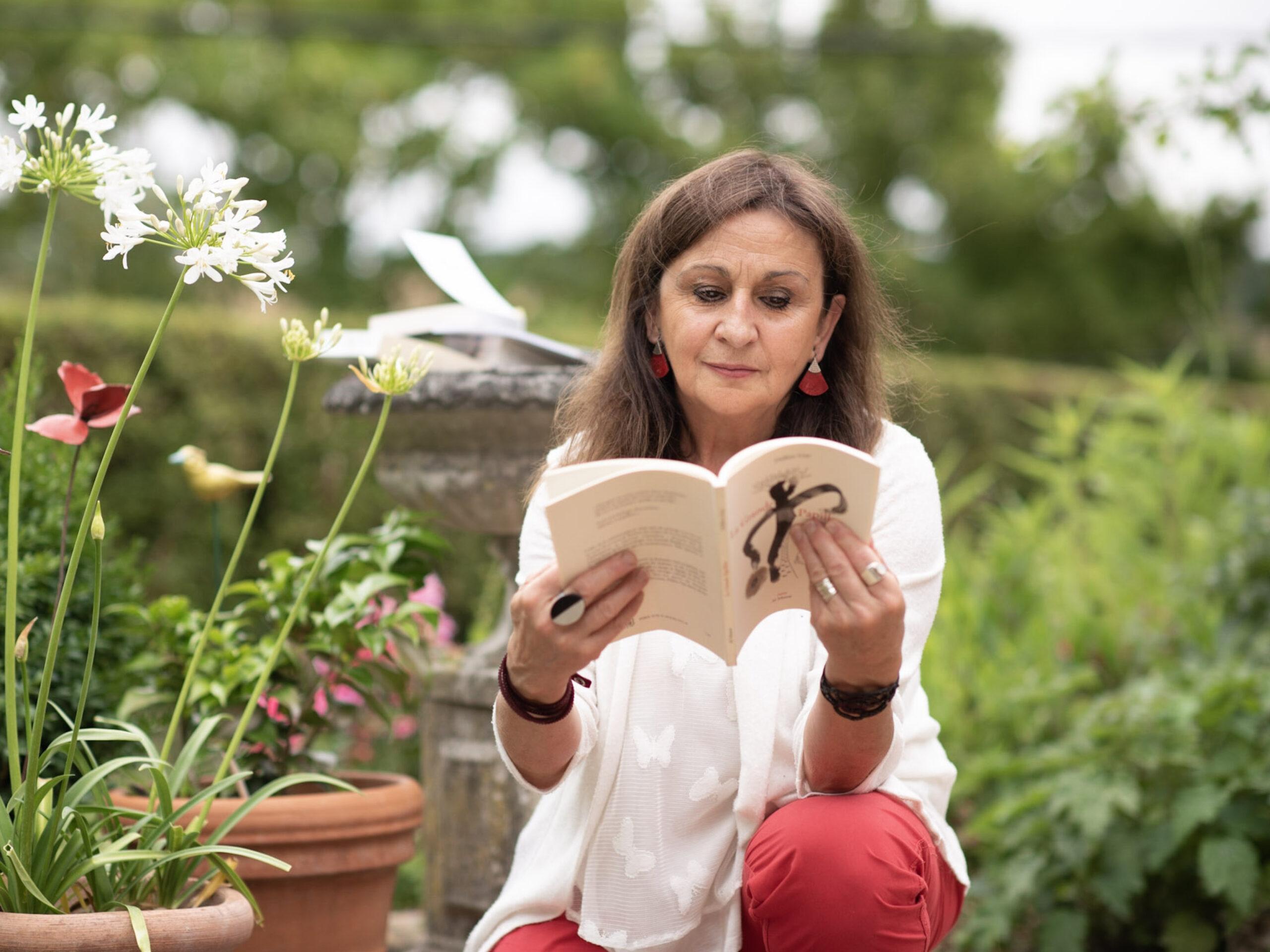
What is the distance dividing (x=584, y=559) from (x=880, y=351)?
88 cm

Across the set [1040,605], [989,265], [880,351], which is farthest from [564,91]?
[880,351]

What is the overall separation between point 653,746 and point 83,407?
0.97 m

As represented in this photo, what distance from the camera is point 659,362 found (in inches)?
80.0

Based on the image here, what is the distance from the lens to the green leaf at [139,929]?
1424 millimetres

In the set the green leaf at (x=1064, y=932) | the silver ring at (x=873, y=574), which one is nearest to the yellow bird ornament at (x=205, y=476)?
the silver ring at (x=873, y=574)

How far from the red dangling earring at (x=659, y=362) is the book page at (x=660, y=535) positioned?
0.64 m

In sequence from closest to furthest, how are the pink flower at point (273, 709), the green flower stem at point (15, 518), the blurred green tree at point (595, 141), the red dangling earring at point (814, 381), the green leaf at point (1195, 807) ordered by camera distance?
the green flower stem at point (15, 518), the red dangling earring at point (814, 381), the pink flower at point (273, 709), the green leaf at point (1195, 807), the blurred green tree at point (595, 141)

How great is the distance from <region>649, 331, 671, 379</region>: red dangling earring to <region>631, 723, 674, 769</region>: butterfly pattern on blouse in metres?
0.59

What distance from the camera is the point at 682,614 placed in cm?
148

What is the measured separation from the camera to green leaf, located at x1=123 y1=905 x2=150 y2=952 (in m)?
1.42

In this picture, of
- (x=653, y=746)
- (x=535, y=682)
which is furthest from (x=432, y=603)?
(x=535, y=682)

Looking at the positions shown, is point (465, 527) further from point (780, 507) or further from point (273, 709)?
point (780, 507)

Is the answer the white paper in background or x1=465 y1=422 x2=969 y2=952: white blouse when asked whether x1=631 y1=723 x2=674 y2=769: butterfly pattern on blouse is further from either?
the white paper in background

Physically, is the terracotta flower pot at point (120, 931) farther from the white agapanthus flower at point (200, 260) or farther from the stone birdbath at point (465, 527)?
the stone birdbath at point (465, 527)
